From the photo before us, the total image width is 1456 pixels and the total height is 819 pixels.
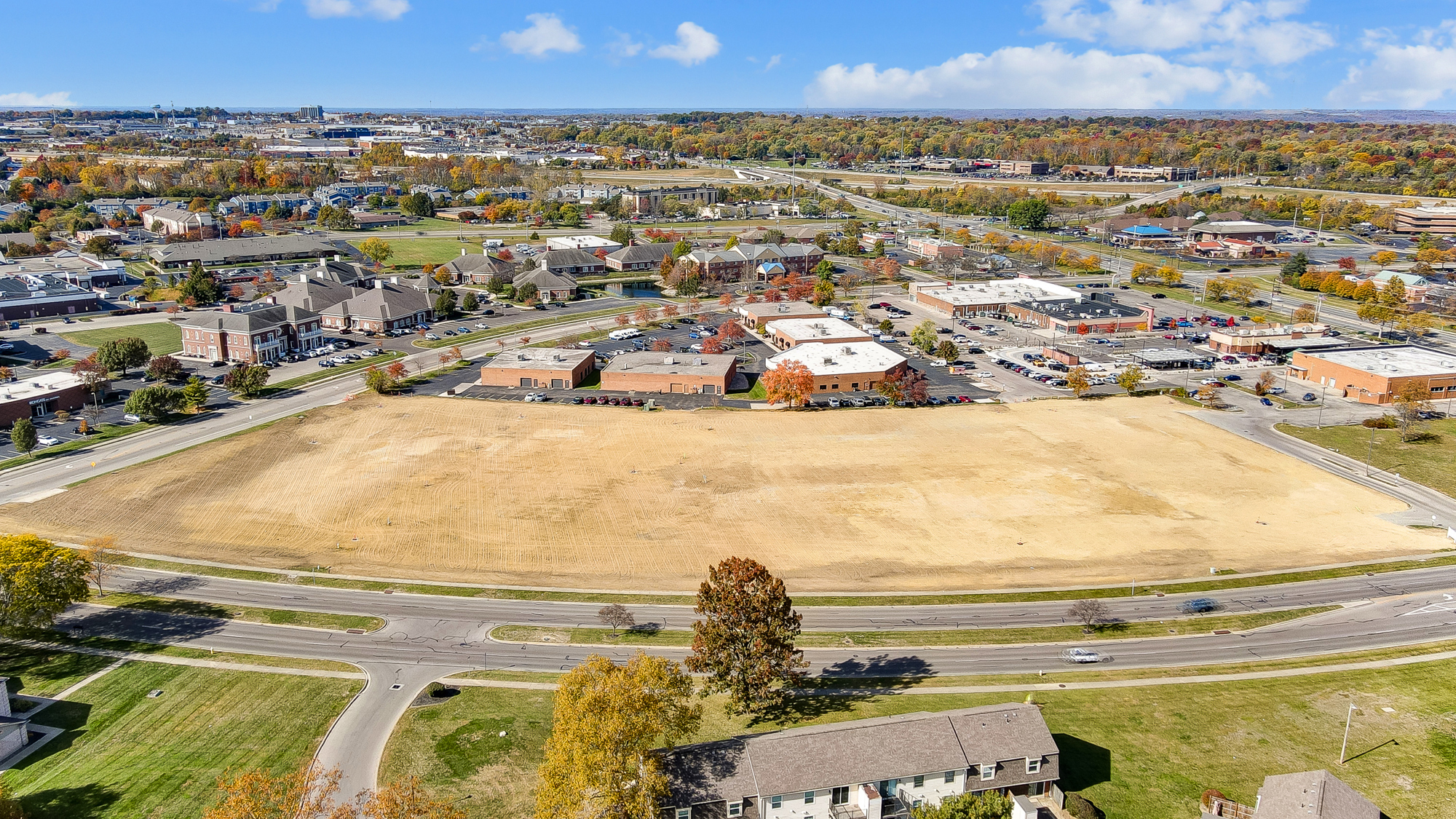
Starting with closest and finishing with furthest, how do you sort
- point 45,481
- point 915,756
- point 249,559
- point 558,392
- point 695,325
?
point 915,756 < point 249,559 < point 45,481 < point 558,392 < point 695,325

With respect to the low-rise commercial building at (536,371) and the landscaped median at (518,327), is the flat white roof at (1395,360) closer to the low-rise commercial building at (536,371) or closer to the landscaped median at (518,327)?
the low-rise commercial building at (536,371)

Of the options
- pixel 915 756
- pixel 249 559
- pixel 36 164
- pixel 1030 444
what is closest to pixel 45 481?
pixel 249 559

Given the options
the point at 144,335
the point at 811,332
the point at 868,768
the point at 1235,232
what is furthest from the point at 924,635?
the point at 1235,232

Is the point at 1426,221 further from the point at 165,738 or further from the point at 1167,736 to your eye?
the point at 165,738

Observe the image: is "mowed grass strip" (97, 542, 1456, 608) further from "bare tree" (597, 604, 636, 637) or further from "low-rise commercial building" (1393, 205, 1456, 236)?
"low-rise commercial building" (1393, 205, 1456, 236)

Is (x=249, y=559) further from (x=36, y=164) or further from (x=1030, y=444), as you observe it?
(x=36, y=164)

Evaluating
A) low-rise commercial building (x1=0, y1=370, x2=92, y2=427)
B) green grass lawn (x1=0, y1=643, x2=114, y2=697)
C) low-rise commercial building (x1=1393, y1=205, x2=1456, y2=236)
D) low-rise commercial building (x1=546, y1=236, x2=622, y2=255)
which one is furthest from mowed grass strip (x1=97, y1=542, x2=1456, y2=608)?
low-rise commercial building (x1=1393, y1=205, x2=1456, y2=236)
